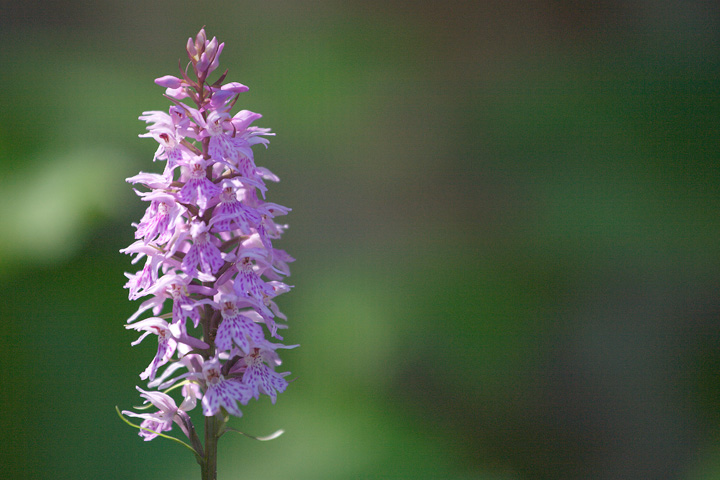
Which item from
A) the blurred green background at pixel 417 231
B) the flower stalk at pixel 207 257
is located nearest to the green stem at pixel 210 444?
the flower stalk at pixel 207 257

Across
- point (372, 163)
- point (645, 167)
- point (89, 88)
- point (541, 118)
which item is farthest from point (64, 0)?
point (645, 167)

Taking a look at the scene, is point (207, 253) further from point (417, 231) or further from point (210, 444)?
point (417, 231)

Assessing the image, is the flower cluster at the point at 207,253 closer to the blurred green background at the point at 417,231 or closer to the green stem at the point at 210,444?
the green stem at the point at 210,444

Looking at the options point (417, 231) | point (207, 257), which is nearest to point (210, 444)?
point (207, 257)

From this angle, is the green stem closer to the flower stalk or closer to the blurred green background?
the flower stalk

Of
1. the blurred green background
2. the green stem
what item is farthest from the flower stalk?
the blurred green background

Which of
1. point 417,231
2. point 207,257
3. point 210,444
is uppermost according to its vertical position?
point 207,257

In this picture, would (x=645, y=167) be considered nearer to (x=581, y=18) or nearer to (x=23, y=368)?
(x=581, y=18)

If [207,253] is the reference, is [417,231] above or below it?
below
